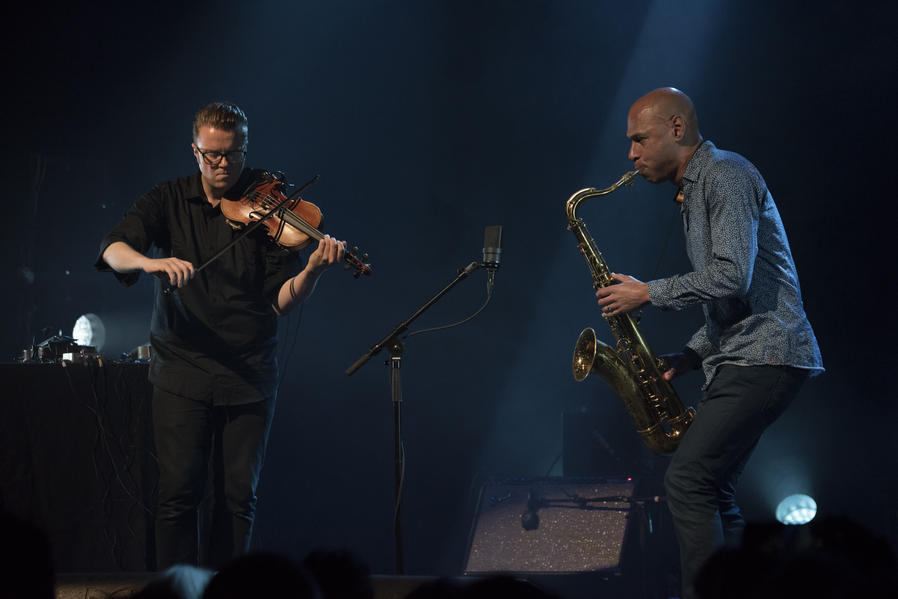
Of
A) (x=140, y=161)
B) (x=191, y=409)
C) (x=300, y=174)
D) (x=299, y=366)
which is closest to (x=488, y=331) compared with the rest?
(x=299, y=366)

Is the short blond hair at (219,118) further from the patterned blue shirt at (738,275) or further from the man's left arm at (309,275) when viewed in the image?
the patterned blue shirt at (738,275)

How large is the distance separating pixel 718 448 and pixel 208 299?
2.01 metres

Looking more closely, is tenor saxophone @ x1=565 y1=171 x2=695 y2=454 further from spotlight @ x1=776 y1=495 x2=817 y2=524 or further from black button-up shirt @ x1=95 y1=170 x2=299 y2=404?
spotlight @ x1=776 y1=495 x2=817 y2=524

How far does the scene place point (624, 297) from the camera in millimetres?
2957

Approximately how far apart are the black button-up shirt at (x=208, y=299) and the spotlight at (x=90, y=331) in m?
3.07

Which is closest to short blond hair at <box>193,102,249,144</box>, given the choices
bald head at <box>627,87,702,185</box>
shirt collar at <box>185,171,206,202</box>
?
shirt collar at <box>185,171,206,202</box>

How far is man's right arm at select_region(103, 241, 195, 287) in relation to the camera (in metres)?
3.04

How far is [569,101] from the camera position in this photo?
6.18 m

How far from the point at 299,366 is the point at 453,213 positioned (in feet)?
5.27

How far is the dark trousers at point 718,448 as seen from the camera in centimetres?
273

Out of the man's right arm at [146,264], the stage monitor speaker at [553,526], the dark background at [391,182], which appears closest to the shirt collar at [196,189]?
the man's right arm at [146,264]

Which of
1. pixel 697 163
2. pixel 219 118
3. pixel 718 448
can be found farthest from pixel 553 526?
pixel 219 118

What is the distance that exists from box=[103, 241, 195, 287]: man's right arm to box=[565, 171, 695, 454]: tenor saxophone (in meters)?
1.74

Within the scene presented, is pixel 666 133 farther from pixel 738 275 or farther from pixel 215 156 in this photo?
pixel 215 156
